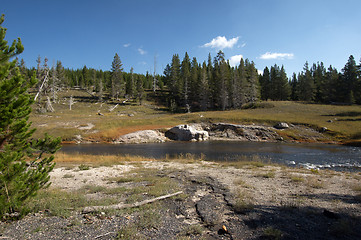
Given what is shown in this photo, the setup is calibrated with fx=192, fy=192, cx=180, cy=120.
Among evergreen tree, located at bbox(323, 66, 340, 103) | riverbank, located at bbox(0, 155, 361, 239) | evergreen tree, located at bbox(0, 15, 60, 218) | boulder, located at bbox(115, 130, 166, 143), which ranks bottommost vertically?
boulder, located at bbox(115, 130, 166, 143)

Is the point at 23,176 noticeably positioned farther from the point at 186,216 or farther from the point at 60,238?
the point at 186,216

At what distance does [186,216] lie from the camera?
6934 millimetres

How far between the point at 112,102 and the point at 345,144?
85347 millimetres

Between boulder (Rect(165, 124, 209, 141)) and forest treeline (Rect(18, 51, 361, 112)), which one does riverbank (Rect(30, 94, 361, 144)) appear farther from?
forest treeline (Rect(18, 51, 361, 112))

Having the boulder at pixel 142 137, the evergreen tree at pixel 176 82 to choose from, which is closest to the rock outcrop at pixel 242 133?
the boulder at pixel 142 137

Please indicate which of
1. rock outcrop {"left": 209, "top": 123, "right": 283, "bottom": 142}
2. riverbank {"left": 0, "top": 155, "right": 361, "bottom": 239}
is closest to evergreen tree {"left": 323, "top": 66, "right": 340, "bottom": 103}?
rock outcrop {"left": 209, "top": 123, "right": 283, "bottom": 142}

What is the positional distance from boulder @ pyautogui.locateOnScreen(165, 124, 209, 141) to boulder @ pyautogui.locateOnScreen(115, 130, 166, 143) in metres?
2.46

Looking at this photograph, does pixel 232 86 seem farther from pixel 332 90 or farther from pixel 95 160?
pixel 95 160

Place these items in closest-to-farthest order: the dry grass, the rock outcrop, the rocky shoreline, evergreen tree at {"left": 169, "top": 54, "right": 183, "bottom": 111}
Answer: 1. the dry grass
2. the rocky shoreline
3. the rock outcrop
4. evergreen tree at {"left": 169, "top": 54, "right": 183, "bottom": 111}

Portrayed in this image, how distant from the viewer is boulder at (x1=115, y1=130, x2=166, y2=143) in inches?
1754

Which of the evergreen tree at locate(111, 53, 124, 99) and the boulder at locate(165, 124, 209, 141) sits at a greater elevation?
the evergreen tree at locate(111, 53, 124, 99)

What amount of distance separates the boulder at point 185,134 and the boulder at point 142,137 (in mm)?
2457

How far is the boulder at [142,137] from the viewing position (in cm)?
4455

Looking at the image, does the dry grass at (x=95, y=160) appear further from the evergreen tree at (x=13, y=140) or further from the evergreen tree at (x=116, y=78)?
Answer: the evergreen tree at (x=116, y=78)
